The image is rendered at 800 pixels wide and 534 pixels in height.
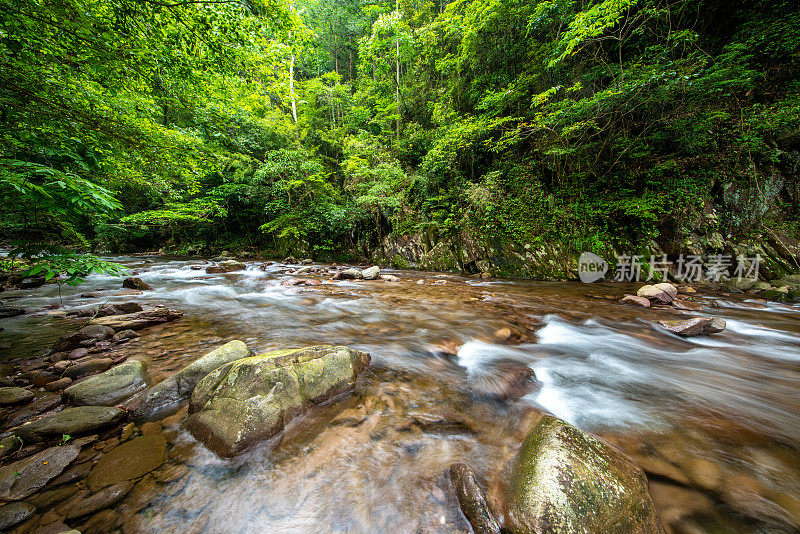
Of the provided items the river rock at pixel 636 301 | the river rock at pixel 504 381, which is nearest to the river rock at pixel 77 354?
the river rock at pixel 504 381

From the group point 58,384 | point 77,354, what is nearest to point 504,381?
point 58,384

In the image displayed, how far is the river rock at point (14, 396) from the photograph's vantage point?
205 cm

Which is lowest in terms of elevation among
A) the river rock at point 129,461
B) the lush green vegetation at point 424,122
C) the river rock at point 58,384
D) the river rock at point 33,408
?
the river rock at point 129,461

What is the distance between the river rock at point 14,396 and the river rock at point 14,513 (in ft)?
4.49

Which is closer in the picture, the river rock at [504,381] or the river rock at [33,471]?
the river rock at [33,471]

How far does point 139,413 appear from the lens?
6.74 feet

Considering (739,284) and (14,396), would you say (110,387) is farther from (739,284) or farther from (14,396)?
(739,284)

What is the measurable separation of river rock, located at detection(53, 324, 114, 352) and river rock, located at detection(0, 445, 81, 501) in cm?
220

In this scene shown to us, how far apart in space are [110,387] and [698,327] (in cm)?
731

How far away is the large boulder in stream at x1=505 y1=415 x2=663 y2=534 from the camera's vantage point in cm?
124

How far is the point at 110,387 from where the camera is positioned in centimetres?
218

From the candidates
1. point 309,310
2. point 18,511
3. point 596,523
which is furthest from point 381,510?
point 309,310

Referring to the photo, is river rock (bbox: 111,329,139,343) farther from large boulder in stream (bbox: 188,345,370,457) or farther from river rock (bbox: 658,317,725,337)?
river rock (bbox: 658,317,725,337)

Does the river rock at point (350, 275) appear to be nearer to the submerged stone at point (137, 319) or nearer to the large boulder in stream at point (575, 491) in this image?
the submerged stone at point (137, 319)
